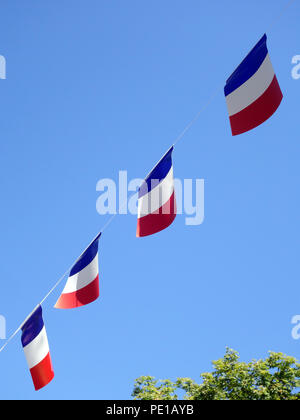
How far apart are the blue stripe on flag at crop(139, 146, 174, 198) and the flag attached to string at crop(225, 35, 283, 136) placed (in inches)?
50.5

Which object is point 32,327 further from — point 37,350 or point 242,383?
point 242,383

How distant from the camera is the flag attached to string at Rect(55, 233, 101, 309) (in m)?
7.60

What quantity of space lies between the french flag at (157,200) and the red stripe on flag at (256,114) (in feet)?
4.12

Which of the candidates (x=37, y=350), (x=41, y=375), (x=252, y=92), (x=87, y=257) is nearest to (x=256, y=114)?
(x=252, y=92)

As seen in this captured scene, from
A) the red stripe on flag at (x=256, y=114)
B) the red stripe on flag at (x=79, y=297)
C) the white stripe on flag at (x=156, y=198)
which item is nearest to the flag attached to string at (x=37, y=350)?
the red stripe on flag at (x=79, y=297)

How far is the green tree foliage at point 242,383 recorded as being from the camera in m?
16.5

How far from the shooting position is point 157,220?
732 cm

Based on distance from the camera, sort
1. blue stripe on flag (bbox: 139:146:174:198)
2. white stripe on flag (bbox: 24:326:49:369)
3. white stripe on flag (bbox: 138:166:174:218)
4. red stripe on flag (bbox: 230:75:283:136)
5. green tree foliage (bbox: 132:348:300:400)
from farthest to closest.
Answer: green tree foliage (bbox: 132:348:300:400) < white stripe on flag (bbox: 24:326:49:369) < blue stripe on flag (bbox: 139:146:174:198) < white stripe on flag (bbox: 138:166:174:218) < red stripe on flag (bbox: 230:75:283:136)

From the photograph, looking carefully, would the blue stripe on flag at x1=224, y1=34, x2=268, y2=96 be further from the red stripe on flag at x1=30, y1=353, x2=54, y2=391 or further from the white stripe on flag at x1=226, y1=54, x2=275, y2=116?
the red stripe on flag at x1=30, y1=353, x2=54, y2=391

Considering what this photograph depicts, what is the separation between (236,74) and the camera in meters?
7.28

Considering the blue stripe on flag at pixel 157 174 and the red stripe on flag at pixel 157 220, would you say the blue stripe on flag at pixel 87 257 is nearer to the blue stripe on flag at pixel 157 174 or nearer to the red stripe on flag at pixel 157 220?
the red stripe on flag at pixel 157 220

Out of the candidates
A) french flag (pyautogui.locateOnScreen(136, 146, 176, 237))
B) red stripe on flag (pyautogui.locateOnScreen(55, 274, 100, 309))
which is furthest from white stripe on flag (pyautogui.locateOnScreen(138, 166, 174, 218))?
red stripe on flag (pyautogui.locateOnScreen(55, 274, 100, 309))
